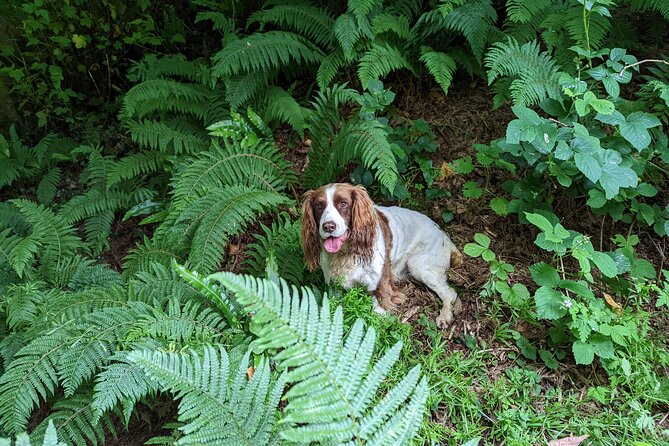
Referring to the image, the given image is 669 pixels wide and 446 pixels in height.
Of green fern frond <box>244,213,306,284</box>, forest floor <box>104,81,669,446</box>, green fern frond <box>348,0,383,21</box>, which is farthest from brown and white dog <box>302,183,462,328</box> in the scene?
green fern frond <box>348,0,383,21</box>

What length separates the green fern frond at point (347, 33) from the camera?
4590 millimetres

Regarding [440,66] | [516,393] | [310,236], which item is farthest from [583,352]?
[440,66]

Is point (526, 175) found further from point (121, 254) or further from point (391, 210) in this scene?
point (121, 254)

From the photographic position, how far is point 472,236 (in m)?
4.20

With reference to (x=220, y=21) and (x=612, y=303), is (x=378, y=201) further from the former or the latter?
(x=220, y=21)

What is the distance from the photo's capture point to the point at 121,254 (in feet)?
17.4

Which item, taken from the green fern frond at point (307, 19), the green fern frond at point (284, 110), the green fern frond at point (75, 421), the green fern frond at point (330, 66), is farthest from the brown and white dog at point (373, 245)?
the green fern frond at point (307, 19)

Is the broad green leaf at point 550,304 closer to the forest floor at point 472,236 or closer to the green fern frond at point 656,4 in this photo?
the forest floor at point 472,236

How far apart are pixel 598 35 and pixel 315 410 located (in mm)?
3851

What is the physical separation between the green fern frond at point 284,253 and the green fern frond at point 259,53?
65.7 inches

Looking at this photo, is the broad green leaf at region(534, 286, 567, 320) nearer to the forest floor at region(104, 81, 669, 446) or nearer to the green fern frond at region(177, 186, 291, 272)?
the forest floor at region(104, 81, 669, 446)

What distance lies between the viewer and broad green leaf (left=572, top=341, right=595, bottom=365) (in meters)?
3.08

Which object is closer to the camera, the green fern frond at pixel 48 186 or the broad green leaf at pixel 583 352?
the broad green leaf at pixel 583 352

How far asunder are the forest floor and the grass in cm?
3
